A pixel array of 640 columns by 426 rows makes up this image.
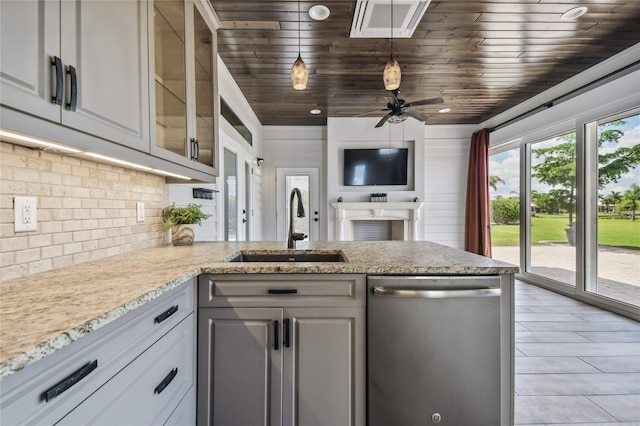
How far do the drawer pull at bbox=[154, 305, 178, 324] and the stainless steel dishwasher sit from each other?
0.84m

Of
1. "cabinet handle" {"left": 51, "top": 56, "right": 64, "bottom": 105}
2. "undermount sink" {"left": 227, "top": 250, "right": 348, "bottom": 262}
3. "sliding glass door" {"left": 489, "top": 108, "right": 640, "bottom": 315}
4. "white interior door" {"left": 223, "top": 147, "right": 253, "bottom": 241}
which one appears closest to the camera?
"cabinet handle" {"left": 51, "top": 56, "right": 64, "bottom": 105}

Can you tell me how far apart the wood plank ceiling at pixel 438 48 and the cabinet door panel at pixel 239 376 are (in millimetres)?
2449

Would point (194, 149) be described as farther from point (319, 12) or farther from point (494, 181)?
point (494, 181)

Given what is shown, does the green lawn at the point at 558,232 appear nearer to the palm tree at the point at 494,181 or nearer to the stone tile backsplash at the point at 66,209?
the palm tree at the point at 494,181

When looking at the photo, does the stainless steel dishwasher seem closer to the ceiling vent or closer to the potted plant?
the potted plant

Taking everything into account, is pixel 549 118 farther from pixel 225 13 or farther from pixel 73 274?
pixel 73 274

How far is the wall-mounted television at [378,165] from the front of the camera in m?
5.22

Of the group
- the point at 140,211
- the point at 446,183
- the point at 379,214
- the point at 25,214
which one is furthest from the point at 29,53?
the point at 446,183

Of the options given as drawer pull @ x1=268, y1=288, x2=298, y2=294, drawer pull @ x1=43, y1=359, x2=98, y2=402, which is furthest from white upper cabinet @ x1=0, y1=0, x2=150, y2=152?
drawer pull @ x1=268, y1=288, x2=298, y2=294

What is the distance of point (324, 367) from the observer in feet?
4.29

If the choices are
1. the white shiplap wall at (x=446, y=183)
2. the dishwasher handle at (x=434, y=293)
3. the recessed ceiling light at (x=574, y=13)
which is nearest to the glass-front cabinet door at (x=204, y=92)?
the dishwasher handle at (x=434, y=293)

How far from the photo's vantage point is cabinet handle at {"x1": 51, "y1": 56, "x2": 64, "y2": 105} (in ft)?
2.74

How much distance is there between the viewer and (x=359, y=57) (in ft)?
10.3

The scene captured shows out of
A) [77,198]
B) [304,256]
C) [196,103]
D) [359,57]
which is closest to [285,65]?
[359,57]
